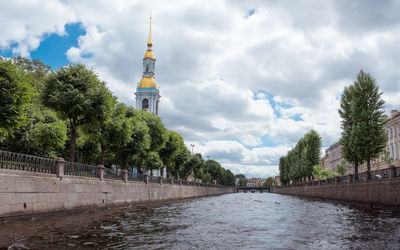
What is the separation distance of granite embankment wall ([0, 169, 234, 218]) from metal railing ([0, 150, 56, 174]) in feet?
1.09

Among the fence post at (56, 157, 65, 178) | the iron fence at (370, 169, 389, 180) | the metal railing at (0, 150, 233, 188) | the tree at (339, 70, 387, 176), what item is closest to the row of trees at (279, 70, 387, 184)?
the tree at (339, 70, 387, 176)

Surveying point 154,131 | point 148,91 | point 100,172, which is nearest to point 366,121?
point 154,131

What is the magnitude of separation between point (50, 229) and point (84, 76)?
55.0 ft

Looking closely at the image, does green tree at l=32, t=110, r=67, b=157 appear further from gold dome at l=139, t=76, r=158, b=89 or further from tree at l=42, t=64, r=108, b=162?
gold dome at l=139, t=76, r=158, b=89

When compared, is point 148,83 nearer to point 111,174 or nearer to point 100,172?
point 111,174

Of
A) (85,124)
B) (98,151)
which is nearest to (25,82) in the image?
(85,124)

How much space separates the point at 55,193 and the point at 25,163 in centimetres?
307

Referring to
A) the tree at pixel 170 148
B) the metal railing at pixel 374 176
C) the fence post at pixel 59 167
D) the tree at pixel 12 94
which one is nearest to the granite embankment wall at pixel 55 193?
the fence post at pixel 59 167

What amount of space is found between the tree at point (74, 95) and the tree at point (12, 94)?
21.5 ft

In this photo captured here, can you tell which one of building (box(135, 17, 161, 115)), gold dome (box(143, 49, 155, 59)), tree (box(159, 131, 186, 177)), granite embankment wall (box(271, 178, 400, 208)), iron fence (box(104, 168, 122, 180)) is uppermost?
gold dome (box(143, 49, 155, 59))

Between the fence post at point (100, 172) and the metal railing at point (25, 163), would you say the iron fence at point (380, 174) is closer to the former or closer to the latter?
the fence post at point (100, 172)

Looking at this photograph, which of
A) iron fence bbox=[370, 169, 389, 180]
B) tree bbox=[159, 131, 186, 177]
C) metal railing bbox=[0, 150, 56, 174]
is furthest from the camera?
tree bbox=[159, 131, 186, 177]

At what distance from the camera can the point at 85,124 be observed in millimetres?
28234

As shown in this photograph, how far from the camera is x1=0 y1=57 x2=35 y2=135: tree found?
18203 mm
